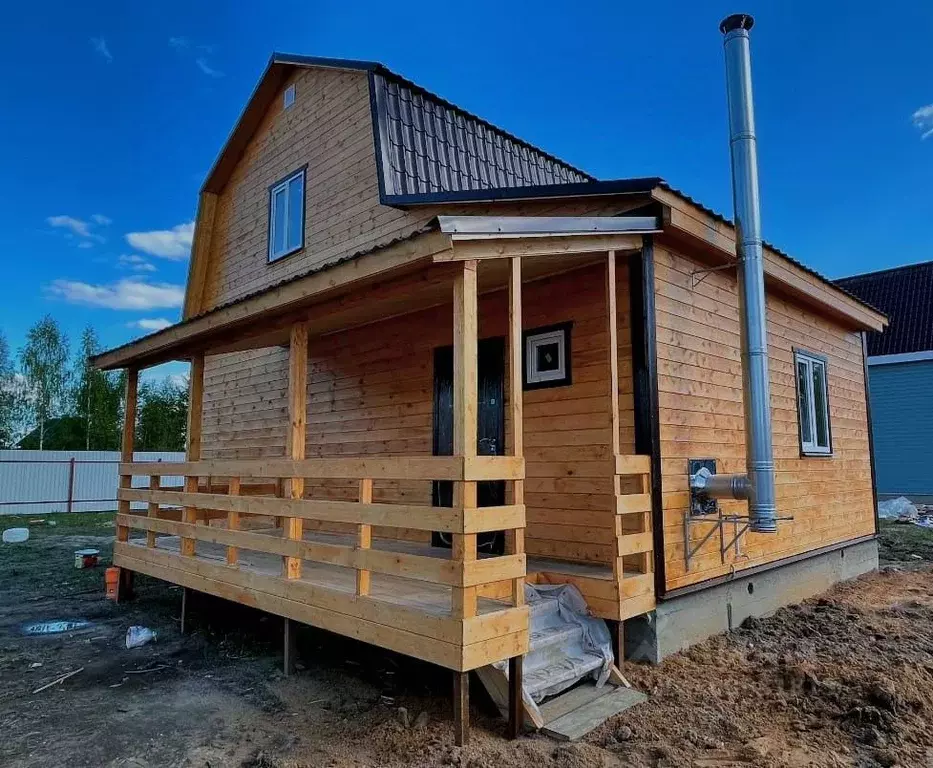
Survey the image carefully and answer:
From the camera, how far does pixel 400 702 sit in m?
3.90

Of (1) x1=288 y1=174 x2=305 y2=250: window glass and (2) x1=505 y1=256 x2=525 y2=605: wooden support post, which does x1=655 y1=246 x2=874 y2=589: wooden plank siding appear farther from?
(1) x1=288 y1=174 x2=305 y2=250: window glass

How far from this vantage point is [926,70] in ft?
55.7

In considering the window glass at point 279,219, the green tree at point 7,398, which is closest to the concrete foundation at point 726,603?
the window glass at point 279,219

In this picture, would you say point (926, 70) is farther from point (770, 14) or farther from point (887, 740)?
point (887, 740)

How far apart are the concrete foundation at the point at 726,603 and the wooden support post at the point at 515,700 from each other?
4.45 ft

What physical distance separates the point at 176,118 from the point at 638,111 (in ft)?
43.7

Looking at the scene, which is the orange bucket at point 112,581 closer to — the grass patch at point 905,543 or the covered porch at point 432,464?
the covered porch at point 432,464

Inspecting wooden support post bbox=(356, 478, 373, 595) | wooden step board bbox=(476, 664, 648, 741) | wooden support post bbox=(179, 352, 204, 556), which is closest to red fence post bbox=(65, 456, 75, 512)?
wooden support post bbox=(179, 352, 204, 556)

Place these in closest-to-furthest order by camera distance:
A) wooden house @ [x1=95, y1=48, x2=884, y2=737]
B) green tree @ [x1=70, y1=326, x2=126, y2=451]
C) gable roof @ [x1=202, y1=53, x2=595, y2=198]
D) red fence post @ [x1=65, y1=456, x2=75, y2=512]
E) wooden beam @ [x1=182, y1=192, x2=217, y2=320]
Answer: wooden house @ [x1=95, y1=48, x2=884, y2=737]
gable roof @ [x1=202, y1=53, x2=595, y2=198]
wooden beam @ [x1=182, y1=192, x2=217, y2=320]
red fence post @ [x1=65, y1=456, x2=75, y2=512]
green tree @ [x1=70, y1=326, x2=126, y2=451]

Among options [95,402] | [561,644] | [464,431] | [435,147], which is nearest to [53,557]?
[435,147]

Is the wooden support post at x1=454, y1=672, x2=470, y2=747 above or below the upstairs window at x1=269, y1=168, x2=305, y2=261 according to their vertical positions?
below

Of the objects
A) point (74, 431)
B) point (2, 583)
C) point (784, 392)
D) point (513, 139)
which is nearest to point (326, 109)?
point (513, 139)

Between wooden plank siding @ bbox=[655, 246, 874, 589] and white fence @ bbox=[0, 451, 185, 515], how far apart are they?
1528 cm

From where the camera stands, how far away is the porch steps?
343cm
